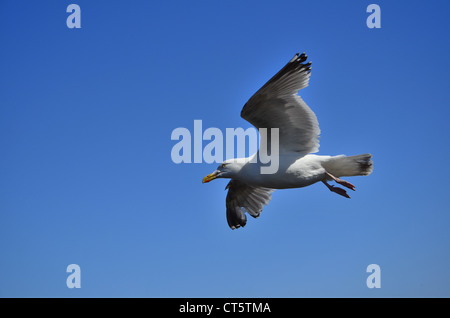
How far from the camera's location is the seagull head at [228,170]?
27.3 ft

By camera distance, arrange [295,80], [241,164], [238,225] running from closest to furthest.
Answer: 1. [295,80]
2. [241,164]
3. [238,225]

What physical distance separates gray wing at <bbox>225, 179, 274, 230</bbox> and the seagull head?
55.0 inches

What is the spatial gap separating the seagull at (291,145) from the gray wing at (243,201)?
1.54 meters

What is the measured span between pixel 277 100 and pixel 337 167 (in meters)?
1.48

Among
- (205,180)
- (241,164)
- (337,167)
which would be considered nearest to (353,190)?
(337,167)

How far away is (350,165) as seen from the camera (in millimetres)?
8117

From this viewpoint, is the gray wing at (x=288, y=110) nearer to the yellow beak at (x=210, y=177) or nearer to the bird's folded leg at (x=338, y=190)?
the bird's folded leg at (x=338, y=190)

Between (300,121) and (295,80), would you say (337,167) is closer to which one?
(300,121)

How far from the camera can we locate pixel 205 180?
8516mm

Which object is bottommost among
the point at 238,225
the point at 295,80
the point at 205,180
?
the point at 238,225

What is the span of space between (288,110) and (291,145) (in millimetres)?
648

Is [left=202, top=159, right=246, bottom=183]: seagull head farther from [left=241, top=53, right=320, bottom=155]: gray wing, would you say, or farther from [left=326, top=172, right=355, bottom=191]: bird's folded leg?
[left=326, top=172, right=355, bottom=191]: bird's folded leg

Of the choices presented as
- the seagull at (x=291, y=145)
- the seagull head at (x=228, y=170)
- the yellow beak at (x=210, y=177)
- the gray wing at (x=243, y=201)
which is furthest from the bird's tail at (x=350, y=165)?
the gray wing at (x=243, y=201)

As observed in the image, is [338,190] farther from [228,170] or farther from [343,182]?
[228,170]
